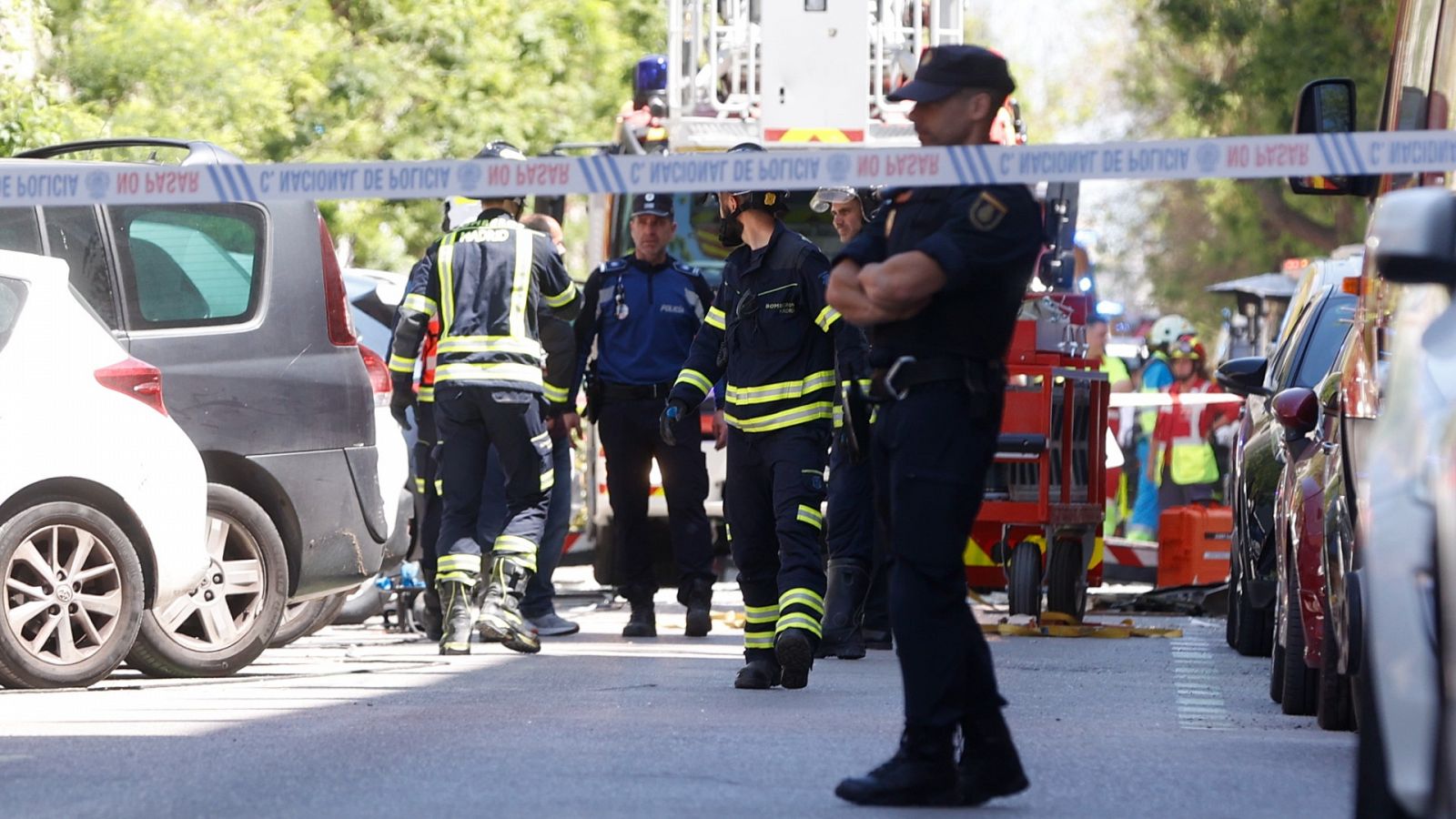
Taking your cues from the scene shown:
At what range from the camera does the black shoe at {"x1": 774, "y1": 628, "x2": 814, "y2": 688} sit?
30.7 ft

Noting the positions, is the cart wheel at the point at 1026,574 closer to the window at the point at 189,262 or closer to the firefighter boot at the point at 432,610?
the firefighter boot at the point at 432,610

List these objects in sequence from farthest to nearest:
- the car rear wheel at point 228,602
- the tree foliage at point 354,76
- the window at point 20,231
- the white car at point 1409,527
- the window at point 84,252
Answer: the tree foliage at point 354,76
the car rear wheel at point 228,602
the window at point 84,252
the window at point 20,231
the white car at point 1409,527

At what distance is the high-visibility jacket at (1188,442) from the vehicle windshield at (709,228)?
5.53 metres

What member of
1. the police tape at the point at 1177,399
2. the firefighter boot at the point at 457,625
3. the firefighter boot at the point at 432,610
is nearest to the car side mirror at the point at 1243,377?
the firefighter boot at the point at 457,625

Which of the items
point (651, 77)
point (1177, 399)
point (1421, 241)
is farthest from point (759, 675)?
point (1177, 399)

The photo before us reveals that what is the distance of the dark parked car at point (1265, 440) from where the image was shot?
10.9 meters

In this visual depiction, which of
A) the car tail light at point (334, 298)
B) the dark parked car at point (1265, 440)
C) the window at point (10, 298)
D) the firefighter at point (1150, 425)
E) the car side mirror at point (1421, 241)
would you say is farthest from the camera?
the firefighter at point (1150, 425)

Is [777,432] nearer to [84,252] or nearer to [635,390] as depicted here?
[84,252]

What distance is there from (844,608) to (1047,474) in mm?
2037

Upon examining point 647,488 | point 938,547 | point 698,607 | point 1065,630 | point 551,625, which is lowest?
point 1065,630

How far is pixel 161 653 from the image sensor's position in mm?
10000

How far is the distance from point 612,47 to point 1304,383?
623 inches

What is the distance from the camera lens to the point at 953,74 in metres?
6.37

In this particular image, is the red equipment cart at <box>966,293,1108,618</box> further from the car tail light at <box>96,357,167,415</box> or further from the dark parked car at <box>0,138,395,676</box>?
the car tail light at <box>96,357,167,415</box>
